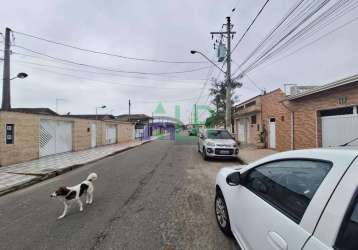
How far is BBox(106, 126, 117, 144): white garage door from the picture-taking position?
942 inches

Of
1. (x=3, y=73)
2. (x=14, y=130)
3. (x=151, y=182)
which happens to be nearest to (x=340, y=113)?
(x=151, y=182)

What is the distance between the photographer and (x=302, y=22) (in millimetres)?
7980

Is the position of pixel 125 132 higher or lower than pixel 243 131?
lower

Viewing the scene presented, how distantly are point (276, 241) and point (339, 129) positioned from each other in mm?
9595

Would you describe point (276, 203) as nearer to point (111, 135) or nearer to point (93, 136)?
point (93, 136)

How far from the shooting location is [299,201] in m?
1.86

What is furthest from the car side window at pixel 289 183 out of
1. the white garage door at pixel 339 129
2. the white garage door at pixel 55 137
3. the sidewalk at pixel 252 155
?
A: the white garage door at pixel 55 137

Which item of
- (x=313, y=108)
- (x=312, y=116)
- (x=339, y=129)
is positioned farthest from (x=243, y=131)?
(x=339, y=129)

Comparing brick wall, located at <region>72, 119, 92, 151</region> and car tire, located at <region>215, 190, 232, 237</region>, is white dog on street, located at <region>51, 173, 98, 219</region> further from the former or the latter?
brick wall, located at <region>72, 119, 92, 151</region>

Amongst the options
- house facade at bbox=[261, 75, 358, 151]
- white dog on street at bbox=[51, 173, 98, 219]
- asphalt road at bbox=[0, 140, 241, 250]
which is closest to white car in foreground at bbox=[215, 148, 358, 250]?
asphalt road at bbox=[0, 140, 241, 250]

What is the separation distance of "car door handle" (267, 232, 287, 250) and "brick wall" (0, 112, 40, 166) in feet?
37.8

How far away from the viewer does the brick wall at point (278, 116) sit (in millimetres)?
13648

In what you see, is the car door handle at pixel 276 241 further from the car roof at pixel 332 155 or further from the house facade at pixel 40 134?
the house facade at pixel 40 134

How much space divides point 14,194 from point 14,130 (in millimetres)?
5548
